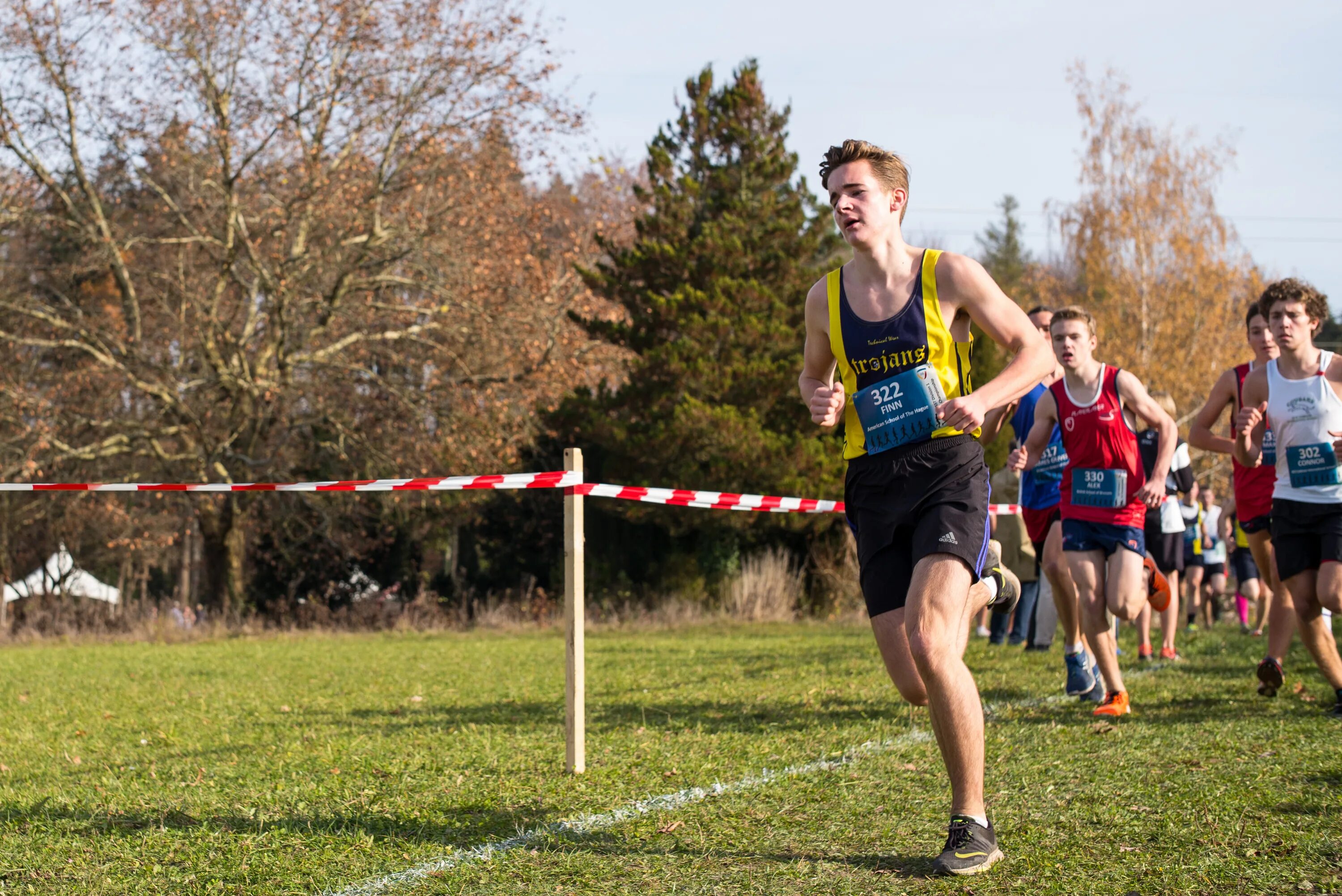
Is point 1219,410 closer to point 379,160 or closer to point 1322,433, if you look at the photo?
point 1322,433

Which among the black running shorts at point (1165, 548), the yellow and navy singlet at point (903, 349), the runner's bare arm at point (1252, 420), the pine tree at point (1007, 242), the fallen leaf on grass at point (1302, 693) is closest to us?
the yellow and navy singlet at point (903, 349)

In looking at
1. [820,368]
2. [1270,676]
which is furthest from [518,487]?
[1270,676]

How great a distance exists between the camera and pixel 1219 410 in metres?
7.96

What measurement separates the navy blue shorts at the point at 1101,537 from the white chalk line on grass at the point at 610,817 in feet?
5.07

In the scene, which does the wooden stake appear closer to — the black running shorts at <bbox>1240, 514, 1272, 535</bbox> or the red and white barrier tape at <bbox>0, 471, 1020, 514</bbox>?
the red and white barrier tape at <bbox>0, 471, 1020, 514</bbox>

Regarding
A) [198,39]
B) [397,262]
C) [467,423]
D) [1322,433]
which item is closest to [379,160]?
[397,262]

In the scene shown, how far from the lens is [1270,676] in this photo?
7387 millimetres

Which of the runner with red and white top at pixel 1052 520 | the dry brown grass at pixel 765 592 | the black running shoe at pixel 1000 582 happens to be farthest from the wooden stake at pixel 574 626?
the dry brown grass at pixel 765 592

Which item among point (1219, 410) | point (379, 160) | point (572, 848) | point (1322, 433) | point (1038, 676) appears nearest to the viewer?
point (572, 848)

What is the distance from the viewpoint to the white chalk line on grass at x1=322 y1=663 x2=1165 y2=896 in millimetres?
3939

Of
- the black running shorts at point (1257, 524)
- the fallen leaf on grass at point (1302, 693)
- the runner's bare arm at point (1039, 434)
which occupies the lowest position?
the fallen leaf on grass at point (1302, 693)

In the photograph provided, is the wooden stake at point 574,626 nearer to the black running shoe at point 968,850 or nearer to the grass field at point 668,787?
the grass field at point 668,787

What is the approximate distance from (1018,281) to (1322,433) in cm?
4433

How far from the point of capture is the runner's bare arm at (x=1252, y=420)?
23.5 feet
